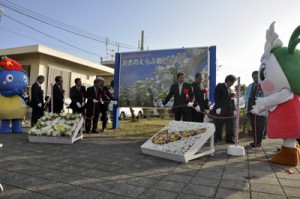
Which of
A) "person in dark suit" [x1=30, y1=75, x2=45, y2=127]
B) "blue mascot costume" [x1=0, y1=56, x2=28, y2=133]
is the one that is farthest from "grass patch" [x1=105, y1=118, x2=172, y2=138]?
"blue mascot costume" [x1=0, y1=56, x2=28, y2=133]

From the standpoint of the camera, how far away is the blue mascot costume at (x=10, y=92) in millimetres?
7293

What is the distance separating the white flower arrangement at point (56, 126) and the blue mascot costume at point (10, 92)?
1.38 metres

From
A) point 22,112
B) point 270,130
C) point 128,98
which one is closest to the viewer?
point 270,130

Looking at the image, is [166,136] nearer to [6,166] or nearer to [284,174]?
[284,174]

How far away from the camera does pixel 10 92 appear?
24.1 feet

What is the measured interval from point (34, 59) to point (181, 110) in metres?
9.16

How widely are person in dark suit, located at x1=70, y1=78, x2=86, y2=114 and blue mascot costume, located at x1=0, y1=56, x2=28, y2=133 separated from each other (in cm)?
146

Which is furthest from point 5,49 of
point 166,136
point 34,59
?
point 166,136

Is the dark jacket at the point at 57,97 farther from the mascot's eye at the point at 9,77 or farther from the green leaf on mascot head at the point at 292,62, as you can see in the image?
the green leaf on mascot head at the point at 292,62

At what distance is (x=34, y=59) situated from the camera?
12.6 meters

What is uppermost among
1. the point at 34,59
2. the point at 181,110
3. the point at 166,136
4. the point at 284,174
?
the point at 34,59

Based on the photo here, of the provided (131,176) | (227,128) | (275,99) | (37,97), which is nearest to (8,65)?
(37,97)

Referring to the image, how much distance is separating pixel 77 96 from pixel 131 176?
5.16 metres

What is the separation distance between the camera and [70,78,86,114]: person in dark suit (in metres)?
8.07
